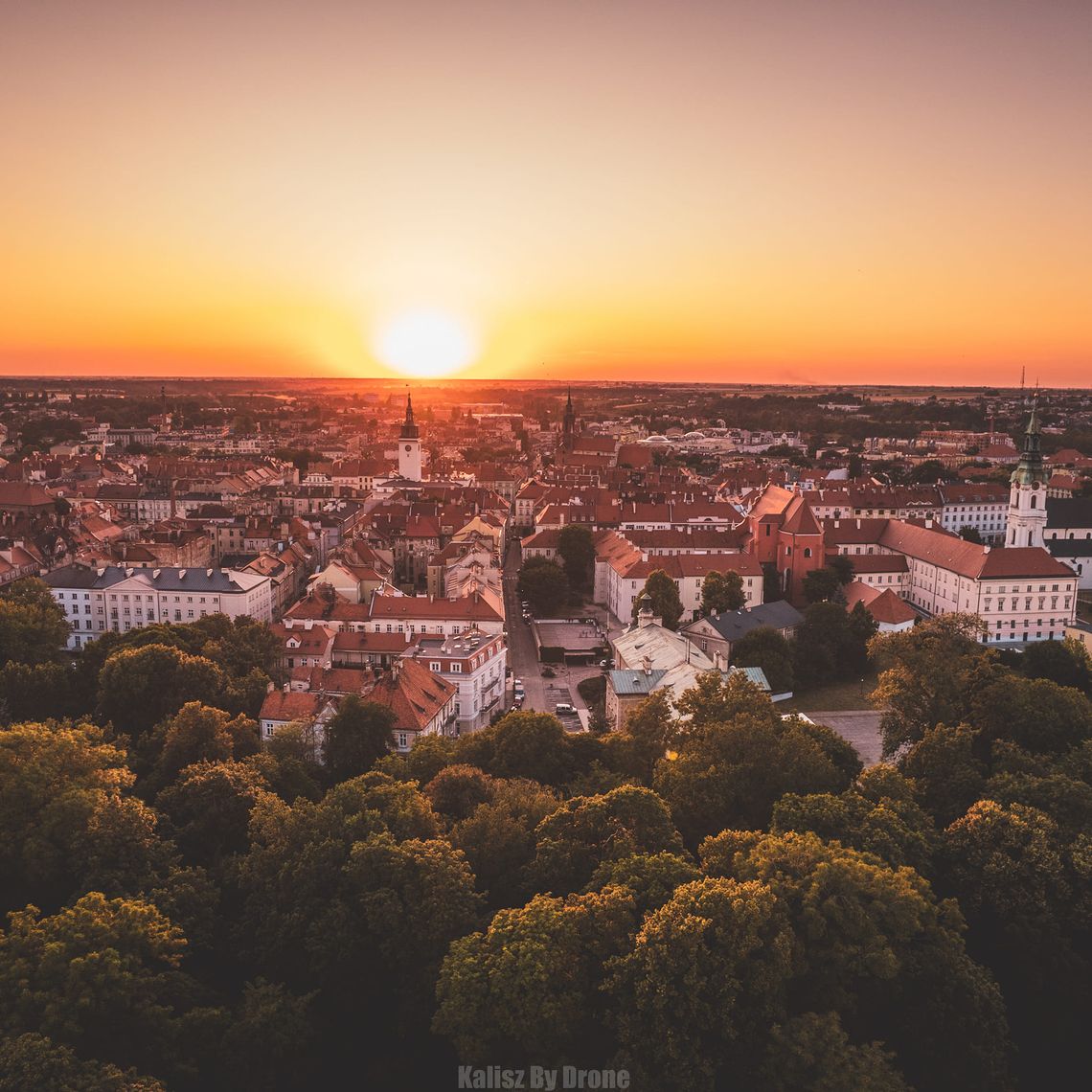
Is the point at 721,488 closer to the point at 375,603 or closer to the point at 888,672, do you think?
the point at 375,603

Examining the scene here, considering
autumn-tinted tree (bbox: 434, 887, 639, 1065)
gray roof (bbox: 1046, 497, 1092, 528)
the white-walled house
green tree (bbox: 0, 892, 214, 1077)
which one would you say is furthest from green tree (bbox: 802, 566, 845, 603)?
green tree (bbox: 0, 892, 214, 1077)

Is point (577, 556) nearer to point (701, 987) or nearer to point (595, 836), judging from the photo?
point (595, 836)

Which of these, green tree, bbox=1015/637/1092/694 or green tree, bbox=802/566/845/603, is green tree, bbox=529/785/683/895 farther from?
green tree, bbox=802/566/845/603

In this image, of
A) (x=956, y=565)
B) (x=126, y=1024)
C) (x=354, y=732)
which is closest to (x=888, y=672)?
(x=354, y=732)

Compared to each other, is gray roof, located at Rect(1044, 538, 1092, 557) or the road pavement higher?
gray roof, located at Rect(1044, 538, 1092, 557)

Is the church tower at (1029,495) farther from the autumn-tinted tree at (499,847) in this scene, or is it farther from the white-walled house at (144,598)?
the autumn-tinted tree at (499,847)

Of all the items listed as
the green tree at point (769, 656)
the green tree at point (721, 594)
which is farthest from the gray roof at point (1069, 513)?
the green tree at point (769, 656)
